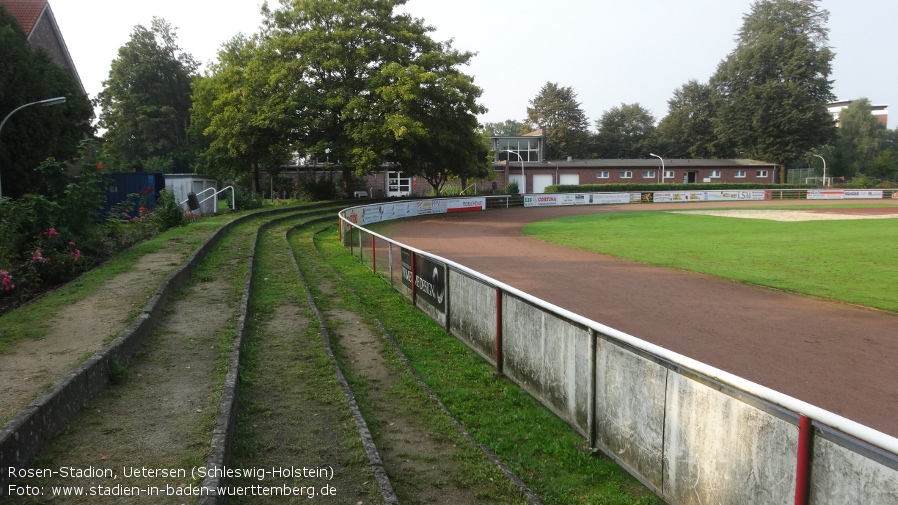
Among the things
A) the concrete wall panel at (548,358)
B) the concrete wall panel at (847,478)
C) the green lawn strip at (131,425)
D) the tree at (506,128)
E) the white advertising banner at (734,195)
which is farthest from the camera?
the tree at (506,128)

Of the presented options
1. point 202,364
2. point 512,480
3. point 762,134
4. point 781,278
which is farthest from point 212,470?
point 762,134

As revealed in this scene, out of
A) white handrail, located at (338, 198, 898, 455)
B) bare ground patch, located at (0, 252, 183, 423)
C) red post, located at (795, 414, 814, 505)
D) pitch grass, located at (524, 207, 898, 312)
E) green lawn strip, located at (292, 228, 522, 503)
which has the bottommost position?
pitch grass, located at (524, 207, 898, 312)

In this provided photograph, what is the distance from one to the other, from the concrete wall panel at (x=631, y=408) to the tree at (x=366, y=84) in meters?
28.4

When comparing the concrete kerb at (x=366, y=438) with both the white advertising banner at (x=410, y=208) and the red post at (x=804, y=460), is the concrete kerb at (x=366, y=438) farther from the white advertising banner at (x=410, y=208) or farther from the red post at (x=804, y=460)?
the white advertising banner at (x=410, y=208)

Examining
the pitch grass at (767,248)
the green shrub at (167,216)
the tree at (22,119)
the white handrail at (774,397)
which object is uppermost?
the tree at (22,119)

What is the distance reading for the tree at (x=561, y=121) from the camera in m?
91.4

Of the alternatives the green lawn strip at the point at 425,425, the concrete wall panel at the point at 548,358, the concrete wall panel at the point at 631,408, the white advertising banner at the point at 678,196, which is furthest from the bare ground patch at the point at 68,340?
the white advertising banner at the point at 678,196

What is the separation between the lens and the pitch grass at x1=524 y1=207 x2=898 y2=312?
13.7 meters

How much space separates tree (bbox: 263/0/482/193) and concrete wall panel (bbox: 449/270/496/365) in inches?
950

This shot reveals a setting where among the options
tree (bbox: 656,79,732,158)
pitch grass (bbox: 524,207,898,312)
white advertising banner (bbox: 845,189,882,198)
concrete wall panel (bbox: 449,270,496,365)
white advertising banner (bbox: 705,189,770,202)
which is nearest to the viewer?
concrete wall panel (bbox: 449,270,496,365)

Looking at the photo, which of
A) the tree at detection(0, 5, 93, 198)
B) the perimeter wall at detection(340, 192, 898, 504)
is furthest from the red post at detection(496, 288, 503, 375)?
the tree at detection(0, 5, 93, 198)

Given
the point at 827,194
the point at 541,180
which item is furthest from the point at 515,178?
the point at 827,194

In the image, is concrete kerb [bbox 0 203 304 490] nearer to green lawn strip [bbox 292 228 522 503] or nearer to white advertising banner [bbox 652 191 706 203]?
green lawn strip [bbox 292 228 522 503]

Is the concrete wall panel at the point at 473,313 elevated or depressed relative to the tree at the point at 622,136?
depressed
